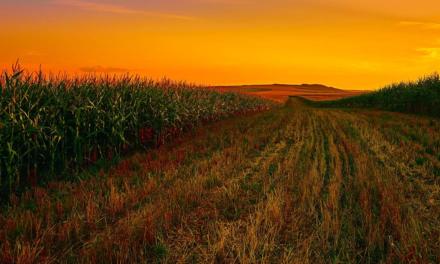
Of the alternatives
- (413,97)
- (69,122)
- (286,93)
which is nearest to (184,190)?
(69,122)

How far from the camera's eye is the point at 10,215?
5.61m

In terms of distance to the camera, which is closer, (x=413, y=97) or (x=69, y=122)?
(x=69, y=122)

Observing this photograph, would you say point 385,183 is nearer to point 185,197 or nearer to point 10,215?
point 185,197

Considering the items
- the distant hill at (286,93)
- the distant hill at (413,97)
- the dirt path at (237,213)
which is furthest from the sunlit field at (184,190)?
the distant hill at (286,93)

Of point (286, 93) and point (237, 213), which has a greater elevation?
point (286, 93)

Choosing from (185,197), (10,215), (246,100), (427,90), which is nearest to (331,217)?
(185,197)

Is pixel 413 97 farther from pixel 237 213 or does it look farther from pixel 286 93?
pixel 286 93

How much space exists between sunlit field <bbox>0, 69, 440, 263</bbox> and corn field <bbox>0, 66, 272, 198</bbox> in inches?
1.9

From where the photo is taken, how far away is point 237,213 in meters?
5.69

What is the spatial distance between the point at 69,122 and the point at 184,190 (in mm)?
4611

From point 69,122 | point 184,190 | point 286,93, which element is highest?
point 286,93

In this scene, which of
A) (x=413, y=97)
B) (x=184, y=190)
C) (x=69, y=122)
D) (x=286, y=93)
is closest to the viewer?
(x=184, y=190)

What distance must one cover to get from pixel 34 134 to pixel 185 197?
438cm

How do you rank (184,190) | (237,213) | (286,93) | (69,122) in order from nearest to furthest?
(237,213) < (184,190) < (69,122) < (286,93)
